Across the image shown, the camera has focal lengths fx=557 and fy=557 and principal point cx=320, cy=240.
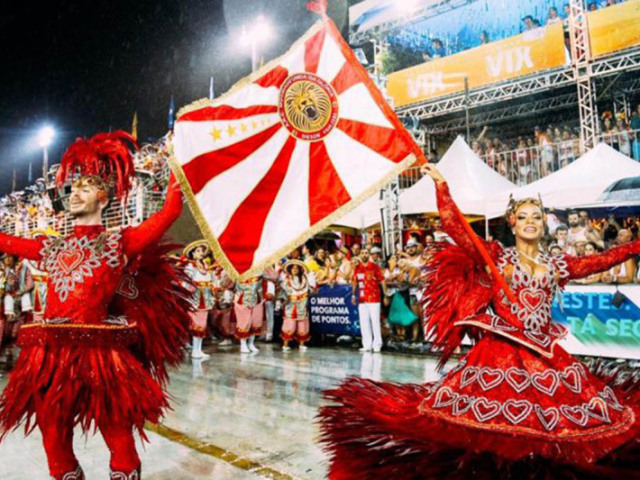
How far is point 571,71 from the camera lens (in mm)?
12609

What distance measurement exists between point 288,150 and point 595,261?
74.4 inches

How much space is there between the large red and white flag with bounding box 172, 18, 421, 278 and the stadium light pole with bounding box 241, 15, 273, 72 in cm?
1050

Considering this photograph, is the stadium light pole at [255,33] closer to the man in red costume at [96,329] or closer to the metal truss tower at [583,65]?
the metal truss tower at [583,65]

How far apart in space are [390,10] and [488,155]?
5.21m

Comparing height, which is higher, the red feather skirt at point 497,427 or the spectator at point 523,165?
the spectator at point 523,165

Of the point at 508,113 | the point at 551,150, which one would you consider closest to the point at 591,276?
the point at 551,150

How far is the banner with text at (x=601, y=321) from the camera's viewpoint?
649cm

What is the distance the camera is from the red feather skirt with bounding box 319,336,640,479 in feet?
7.77

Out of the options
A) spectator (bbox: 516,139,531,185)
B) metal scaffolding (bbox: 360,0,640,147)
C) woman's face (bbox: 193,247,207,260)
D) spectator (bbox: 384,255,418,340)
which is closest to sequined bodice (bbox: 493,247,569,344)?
spectator (bbox: 384,255,418,340)

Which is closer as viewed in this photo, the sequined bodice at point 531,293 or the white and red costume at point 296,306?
the sequined bodice at point 531,293

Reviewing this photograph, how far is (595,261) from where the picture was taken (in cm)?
310

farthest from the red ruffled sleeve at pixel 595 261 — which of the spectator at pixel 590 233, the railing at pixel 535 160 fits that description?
the railing at pixel 535 160

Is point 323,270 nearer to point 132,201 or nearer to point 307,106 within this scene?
point 307,106

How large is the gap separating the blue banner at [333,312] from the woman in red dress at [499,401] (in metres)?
6.77
